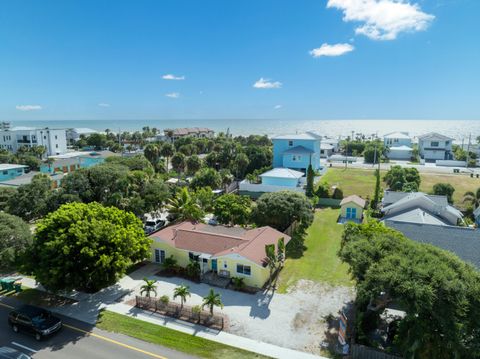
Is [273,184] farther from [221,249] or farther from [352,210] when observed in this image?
[221,249]

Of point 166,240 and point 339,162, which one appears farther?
point 339,162

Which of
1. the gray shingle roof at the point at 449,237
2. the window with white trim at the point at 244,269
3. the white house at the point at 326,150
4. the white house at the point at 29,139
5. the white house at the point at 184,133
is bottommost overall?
the window with white trim at the point at 244,269

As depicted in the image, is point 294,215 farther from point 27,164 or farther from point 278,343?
point 27,164

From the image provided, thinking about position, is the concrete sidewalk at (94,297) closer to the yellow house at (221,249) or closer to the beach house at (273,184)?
the yellow house at (221,249)

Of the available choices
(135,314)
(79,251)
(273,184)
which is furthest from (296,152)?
(79,251)

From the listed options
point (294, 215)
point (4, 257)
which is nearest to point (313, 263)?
point (294, 215)

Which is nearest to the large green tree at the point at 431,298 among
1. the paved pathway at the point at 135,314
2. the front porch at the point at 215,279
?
the paved pathway at the point at 135,314
